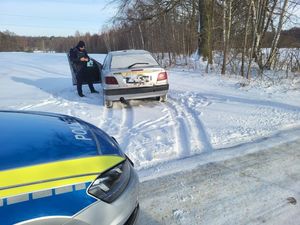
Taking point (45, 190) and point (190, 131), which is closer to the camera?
point (45, 190)

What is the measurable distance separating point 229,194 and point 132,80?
485 cm

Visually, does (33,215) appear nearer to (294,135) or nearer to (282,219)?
(282,219)

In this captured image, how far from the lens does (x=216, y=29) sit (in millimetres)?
16531

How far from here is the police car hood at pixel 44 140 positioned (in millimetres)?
2189

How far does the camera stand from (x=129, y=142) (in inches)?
225

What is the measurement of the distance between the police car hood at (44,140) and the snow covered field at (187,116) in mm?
1688

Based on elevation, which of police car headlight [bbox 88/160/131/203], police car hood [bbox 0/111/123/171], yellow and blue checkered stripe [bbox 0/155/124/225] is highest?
police car hood [bbox 0/111/123/171]

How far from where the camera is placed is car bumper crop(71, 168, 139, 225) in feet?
6.89

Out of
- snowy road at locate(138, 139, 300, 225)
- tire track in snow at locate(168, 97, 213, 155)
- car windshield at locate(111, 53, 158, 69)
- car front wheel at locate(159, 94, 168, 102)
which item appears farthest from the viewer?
car front wheel at locate(159, 94, 168, 102)

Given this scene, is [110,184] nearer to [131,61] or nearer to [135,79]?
[135,79]

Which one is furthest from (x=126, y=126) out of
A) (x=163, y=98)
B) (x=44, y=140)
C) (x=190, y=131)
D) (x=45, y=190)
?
(x=45, y=190)

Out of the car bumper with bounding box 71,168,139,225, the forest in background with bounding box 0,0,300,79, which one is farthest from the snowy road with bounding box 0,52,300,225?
the forest in background with bounding box 0,0,300,79

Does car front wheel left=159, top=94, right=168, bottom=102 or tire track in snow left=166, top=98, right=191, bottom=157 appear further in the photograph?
A: car front wheel left=159, top=94, right=168, bottom=102

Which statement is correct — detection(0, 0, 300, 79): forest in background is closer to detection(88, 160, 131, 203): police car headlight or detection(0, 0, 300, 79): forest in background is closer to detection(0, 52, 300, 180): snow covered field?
detection(0, 52, 300, 180): snow covered field
